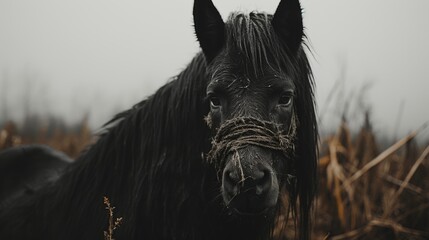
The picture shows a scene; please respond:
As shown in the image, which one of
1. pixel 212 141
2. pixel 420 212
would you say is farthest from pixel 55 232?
pixel 420 212

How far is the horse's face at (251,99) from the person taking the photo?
1.93 meters

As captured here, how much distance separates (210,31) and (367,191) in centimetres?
373

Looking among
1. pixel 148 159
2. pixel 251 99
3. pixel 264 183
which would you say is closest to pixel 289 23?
pixel 251 99

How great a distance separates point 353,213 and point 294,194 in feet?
7.22

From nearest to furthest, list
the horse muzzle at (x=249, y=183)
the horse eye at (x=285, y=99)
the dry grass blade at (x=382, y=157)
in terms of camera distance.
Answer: the horse muzzle at (x=249, y=183) < the horse eye at (x=285, y=99) < the dry grass blade at (x=382, y=157)

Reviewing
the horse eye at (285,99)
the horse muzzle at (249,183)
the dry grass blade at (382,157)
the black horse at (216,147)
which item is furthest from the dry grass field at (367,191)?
the horse muzzle at (249,183)

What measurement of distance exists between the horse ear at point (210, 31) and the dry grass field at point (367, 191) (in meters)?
2.56

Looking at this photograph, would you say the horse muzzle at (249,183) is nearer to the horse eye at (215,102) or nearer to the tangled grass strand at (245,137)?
the tangled grass strand at (245,137)

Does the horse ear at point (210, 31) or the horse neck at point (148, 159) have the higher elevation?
the horse ear at point (210, 31)

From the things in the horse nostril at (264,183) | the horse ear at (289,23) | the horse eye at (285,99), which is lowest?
the horse nostril at (264,183)

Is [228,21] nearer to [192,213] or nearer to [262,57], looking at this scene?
[262,57]

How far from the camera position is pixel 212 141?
7.11 ft

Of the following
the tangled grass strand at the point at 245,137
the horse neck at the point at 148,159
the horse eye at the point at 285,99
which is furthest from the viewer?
the horse neck at the point at 148,159

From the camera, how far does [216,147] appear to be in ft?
7.04
